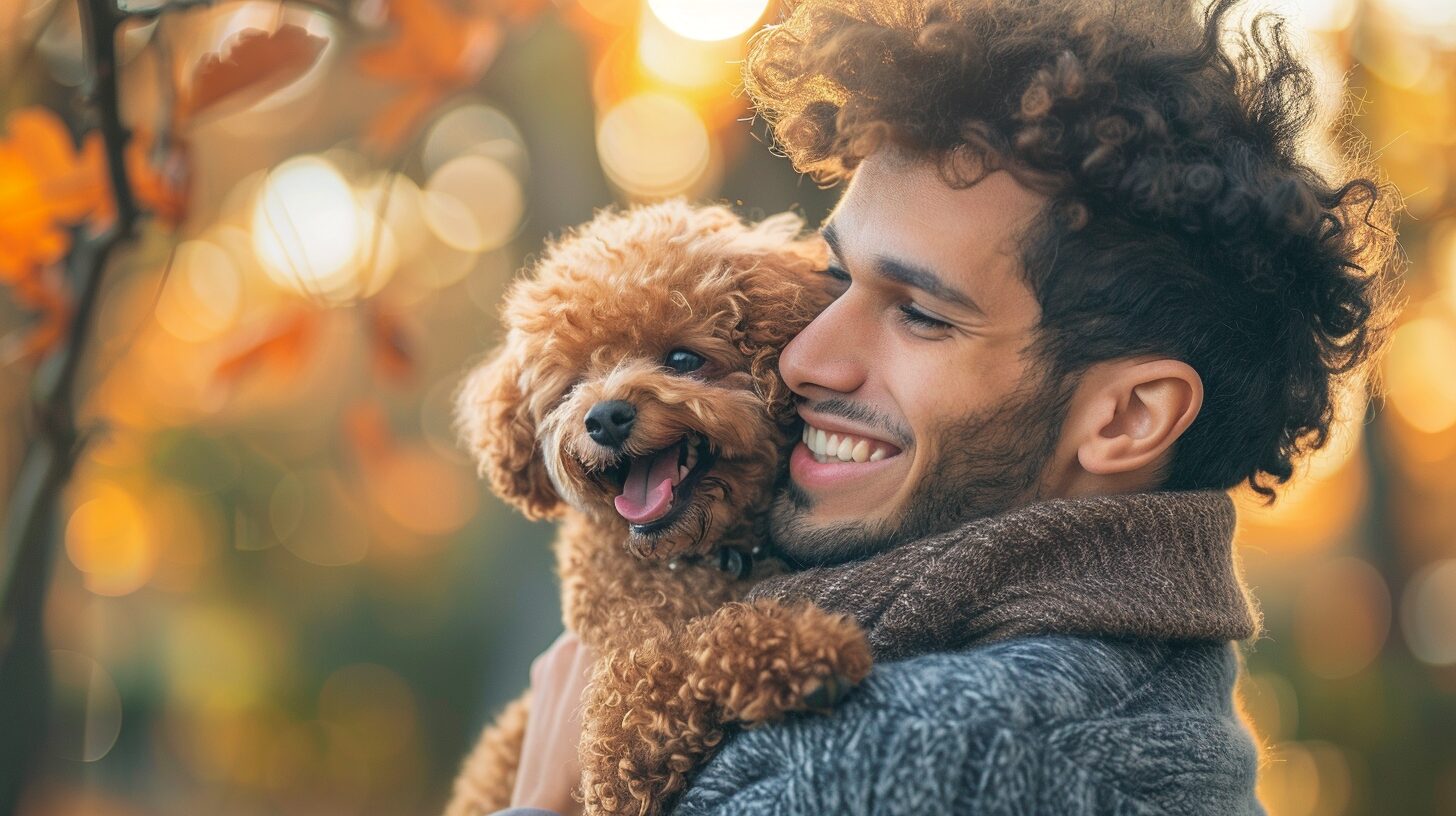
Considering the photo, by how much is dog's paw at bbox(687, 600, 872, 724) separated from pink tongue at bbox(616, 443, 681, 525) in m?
0.50

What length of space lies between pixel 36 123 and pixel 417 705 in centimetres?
1153

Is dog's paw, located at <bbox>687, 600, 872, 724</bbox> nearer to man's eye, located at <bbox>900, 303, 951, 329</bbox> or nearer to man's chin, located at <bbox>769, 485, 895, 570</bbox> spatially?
man's chin, located at <bbox>769, 485, 895, 570</bbox>

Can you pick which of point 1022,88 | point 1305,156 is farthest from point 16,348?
point 1305,156

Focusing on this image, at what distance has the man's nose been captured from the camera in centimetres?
189

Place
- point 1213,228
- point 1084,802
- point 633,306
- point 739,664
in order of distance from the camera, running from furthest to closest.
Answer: point 633,306
point 1213,228
point 739,664
point 1084,802

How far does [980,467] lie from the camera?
1828 millimetres

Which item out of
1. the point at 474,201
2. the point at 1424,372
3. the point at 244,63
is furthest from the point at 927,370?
the point at 474,201

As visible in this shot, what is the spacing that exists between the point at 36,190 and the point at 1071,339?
6.01 ft

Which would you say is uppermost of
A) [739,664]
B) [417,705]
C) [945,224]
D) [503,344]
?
[945,224]

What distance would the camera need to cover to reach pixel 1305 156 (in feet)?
6.46

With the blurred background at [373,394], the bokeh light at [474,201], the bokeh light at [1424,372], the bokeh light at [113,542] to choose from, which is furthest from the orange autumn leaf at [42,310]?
the bokeh light at [113,542]

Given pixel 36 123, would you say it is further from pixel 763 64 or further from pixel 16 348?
pixel 763 64

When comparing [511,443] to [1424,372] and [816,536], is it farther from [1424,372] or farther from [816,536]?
[1424,372]

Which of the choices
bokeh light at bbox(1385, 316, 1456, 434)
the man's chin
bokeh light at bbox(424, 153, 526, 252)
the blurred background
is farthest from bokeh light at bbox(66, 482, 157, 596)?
bokeh light at bbox(1385, 316, 1456, 434)
